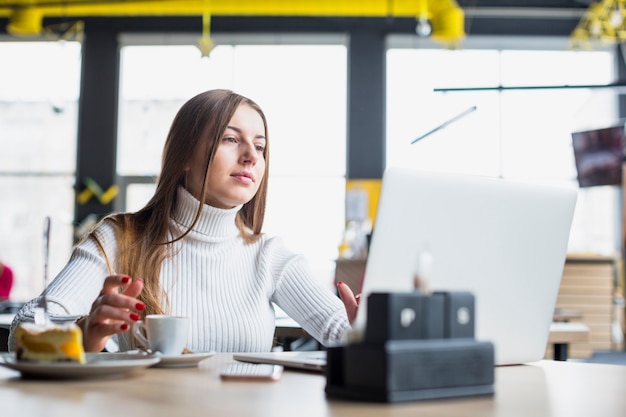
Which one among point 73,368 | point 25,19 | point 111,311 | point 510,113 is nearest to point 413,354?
point 73,368

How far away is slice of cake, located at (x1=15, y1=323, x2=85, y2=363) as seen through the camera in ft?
3.59

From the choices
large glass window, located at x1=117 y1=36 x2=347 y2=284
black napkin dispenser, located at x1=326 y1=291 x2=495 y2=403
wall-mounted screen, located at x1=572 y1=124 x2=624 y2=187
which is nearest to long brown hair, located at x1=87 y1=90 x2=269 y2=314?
black napkin dispenser, located at x1=326 y1=291 x2=495 y2=403

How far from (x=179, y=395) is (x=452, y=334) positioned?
34cm

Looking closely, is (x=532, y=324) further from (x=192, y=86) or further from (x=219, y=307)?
(x=192, y=86)

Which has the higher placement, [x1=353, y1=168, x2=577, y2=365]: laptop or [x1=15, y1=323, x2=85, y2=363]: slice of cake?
[x1=353, y1=168, x2=577, y2=365]: laptop

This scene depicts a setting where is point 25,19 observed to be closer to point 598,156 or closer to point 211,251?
point 598,156

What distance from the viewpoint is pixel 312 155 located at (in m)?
9.10

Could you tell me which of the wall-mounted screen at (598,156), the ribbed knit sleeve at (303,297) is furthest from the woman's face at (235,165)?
the wall-mounted screen at (598,156)

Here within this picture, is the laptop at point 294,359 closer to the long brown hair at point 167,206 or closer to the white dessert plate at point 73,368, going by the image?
the white dessert plate at point 73,368

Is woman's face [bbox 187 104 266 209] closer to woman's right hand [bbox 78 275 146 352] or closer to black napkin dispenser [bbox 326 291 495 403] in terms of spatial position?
woman's right hand [bbox 78 275 146 352]

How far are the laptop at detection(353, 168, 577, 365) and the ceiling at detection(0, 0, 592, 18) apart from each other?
7998 mm

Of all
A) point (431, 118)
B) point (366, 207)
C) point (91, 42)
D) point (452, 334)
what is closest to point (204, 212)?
point (452, 334)

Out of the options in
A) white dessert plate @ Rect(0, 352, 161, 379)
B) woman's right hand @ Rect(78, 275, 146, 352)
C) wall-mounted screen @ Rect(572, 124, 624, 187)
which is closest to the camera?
white dessert plate @ Rect(0, 352, 161, 379)

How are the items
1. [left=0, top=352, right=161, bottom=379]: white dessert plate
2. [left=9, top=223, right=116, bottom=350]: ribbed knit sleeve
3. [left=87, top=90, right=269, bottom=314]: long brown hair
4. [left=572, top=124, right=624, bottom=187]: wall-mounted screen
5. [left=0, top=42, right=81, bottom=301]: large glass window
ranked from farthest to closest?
[left=0, top=42, right=81, bottom=301]: large glass window
[left=572, top=124, right=624, bottom=187]: wall-mounted screen
[left=87, top=90, right=269, bottom=314]: long brown hair
[left=9, top=223, right=116, bottom=350]: ribbed knit sleeve
[left=0, top=352, right=161, bottom=379]: white dessert plate
